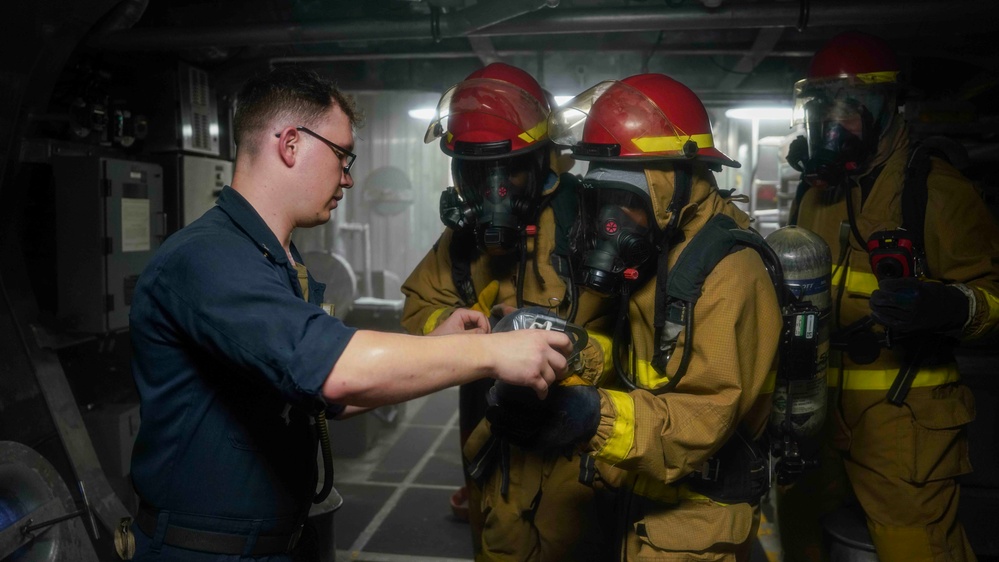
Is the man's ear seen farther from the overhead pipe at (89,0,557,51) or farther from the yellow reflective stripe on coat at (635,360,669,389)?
A: the overhead pipe at (89,0,557,51)

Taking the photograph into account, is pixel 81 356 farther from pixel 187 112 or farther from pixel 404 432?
pixel 404 432

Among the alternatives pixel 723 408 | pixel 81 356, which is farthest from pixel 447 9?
pixel 81 356

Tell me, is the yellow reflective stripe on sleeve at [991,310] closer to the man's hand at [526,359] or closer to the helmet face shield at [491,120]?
the helmet face shield at [491,120]

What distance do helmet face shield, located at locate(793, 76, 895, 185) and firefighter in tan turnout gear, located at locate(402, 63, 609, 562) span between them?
3.84ft

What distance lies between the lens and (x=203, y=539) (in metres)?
1.92

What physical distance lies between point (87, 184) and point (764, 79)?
4817 millimetres

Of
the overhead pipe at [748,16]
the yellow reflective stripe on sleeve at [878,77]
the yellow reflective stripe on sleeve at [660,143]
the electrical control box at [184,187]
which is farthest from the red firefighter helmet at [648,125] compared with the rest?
the electrical control box at [184,187]

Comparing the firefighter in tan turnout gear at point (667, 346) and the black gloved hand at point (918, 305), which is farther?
the black gloved hand at point (918, 305)

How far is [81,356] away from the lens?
4719mm

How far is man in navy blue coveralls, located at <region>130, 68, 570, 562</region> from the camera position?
5.32ft

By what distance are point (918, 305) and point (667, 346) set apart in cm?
114

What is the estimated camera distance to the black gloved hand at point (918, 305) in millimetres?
2824

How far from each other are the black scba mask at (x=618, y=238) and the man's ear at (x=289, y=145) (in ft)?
3.33

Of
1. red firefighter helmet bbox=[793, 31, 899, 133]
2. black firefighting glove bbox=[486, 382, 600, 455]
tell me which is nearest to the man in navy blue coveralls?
black firefighting glove bbox=[486, 382, 600, 455]
